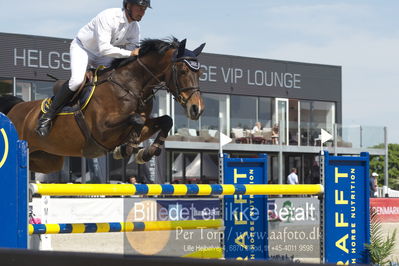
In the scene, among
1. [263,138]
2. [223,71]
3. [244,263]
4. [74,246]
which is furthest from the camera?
[223,71]

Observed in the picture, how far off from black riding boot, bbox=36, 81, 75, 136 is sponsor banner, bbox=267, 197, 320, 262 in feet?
15.4

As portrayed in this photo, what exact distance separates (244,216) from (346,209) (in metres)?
1.29

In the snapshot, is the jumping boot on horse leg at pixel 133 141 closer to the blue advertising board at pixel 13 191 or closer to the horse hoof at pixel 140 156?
the horse hoof at pixel 140 156

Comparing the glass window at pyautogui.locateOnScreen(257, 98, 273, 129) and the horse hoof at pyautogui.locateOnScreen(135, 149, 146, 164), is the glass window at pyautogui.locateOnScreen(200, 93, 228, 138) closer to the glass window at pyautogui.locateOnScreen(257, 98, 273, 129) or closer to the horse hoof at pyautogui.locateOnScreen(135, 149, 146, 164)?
the glass window at pyautogui.locateOnScreen(257, 98, 273, 129)

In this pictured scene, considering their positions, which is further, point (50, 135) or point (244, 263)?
point (50, 135)

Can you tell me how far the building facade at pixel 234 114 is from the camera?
81.8 ft

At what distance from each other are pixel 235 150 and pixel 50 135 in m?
21.8

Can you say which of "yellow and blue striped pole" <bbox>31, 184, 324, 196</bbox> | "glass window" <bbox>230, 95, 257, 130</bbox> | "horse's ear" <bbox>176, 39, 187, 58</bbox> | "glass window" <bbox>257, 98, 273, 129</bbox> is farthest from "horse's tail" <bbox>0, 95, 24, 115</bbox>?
"glass window" <bbox>257, 98, 273, 129</bbox>

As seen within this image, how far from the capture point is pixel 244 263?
104 inches

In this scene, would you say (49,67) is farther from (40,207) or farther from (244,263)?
(244,263)

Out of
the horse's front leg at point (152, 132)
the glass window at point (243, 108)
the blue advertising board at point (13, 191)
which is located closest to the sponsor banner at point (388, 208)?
the horse's front leg at point (152, 132)

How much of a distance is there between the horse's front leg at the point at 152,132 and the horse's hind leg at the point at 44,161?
0.91 meters

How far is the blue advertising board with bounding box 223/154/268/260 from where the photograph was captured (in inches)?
297

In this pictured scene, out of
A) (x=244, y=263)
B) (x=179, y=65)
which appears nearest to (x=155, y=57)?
(x=179, y=65)
